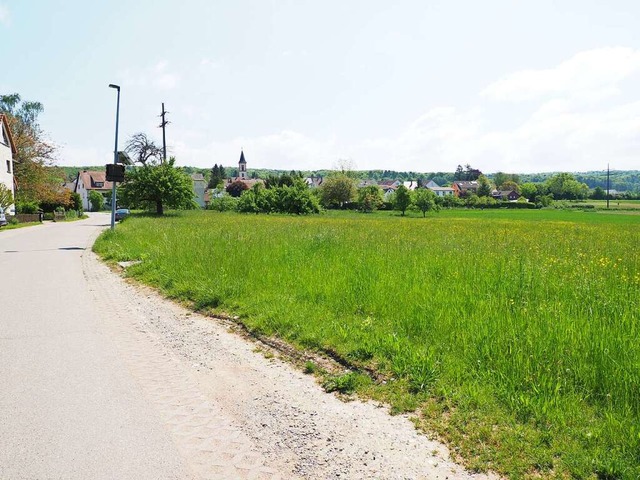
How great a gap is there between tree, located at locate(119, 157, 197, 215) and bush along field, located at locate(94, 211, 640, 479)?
33.5 m

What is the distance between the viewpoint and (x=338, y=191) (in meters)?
84.7

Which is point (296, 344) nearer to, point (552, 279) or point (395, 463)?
point (395, 463)

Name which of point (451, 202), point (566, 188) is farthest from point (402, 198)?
point (566, 188)

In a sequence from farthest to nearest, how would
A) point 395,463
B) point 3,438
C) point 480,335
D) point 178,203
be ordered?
point 178,203 → point 480,335 → point 3,438 → point 395,463

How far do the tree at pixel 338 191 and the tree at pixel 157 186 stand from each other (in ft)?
139

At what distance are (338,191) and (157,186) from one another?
151 feet

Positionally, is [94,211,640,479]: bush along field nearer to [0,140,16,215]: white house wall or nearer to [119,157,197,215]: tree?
[119,157,197,215]: tree

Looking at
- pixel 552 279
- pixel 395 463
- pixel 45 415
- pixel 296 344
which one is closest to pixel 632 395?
pixel 395 463

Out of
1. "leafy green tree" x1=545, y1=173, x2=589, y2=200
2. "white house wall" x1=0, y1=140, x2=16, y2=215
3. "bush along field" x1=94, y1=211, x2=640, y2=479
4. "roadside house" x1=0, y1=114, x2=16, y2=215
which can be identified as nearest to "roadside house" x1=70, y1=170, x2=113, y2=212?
"roadside house" x1=0, y1=114, x2=16, y2=215

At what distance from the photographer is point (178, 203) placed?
4434 cm

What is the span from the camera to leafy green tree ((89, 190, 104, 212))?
88.2m

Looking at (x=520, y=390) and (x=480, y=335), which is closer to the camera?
(x=520, y=390)

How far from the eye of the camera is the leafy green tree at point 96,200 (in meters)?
88.2

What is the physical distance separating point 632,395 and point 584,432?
36.0 inches
